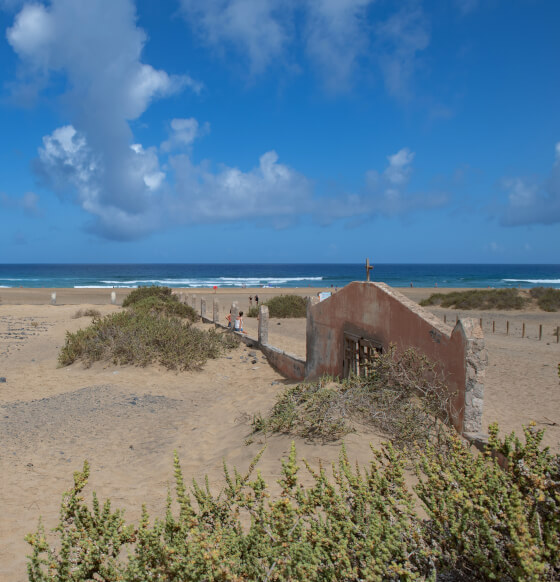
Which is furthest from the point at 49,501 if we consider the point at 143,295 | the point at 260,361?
the point at 143,295

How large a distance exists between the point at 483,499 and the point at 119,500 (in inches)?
166

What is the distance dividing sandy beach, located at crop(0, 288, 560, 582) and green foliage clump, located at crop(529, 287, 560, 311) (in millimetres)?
14268

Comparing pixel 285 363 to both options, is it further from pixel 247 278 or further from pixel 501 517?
pixel 247 278

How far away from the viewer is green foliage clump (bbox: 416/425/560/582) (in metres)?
2.04

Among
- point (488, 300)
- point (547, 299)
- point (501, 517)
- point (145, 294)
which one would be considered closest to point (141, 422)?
point (501, 517)

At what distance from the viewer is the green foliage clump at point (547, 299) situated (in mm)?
27406

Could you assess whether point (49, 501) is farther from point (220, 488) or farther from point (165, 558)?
point (165, 558)

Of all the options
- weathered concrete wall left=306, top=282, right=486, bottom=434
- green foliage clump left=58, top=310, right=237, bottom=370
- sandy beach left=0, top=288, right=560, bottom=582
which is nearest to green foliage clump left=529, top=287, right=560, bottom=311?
sandy beach left=0, top=288, right=560, bottom=582

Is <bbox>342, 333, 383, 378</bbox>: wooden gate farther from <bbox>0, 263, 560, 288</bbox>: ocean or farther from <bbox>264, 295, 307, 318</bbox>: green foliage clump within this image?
<bbox>0, 263, 560, 288</bbox>: ocean

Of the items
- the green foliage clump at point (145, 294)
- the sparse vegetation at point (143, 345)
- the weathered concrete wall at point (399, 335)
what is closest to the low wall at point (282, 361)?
the weathered concrete wall at point (399, 335)

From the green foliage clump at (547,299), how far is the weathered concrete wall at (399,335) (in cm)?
2317

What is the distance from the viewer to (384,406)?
6.08 metres

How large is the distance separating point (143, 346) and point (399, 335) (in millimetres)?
7326

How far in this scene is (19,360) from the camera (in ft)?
44.2
